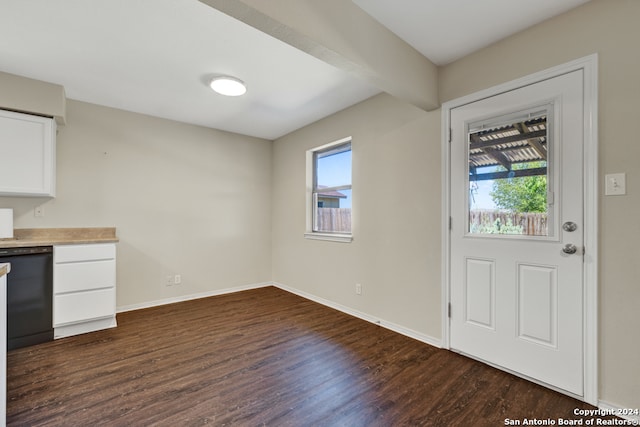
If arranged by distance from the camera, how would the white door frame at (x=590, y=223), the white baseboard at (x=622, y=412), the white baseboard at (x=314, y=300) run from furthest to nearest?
1. the white baseboard at (x=314, y=300)
2. the white door frame at (x=590, y=223)
3. the white baseboard at (x=622, y=412)

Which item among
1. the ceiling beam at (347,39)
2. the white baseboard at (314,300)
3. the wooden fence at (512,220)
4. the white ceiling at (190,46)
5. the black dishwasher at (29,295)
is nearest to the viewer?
the ceiling beam at (347,39)

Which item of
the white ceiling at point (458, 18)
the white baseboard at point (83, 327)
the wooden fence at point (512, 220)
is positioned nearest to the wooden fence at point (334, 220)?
the wooden fence at point (512, 220)

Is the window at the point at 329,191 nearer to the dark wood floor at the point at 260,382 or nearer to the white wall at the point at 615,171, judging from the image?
the dark wood floor at the point at 260,382

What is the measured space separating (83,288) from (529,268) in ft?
12.6

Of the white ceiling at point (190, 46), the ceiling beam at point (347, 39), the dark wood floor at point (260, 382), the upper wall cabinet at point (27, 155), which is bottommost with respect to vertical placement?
the dark wood floor at point (260, 382)

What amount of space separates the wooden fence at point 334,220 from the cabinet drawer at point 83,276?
2434mm

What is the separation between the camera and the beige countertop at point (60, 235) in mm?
2633

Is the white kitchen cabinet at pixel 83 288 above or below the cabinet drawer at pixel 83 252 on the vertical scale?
below

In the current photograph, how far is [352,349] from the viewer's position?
241 centimetres

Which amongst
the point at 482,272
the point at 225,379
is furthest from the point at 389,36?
the point at 225,379

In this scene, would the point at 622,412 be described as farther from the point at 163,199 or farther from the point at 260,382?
the point at 163,199

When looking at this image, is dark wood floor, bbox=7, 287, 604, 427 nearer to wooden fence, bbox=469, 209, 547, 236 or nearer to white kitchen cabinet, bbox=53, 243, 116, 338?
white kitchen cabinet, bbox=53, 243, 116, 338

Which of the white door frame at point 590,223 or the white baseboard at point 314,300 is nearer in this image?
the white door frame at point 590,223

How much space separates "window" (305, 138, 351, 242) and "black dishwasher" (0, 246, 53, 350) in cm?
273
